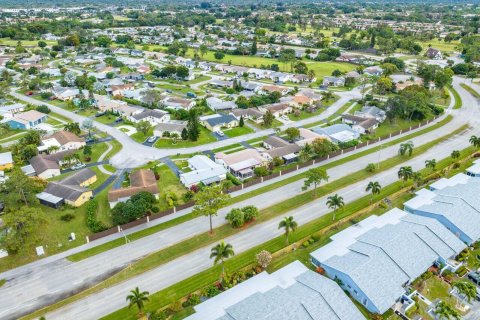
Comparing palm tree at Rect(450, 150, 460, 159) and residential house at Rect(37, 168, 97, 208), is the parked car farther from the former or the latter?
palm tree at Rect(450, 150, 460, 159)

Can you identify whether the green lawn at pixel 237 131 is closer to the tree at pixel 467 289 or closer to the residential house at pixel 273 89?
the residential house at pixel 273 89

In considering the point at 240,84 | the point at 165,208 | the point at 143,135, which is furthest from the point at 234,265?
the point at 240,84

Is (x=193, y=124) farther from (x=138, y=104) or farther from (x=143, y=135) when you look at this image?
(x=138, y=104)

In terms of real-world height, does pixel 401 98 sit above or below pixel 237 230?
above

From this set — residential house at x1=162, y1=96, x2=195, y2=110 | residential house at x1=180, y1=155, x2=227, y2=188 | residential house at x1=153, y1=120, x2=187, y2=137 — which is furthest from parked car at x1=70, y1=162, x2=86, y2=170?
residential house at x1=162, y1=96, x2=195, y2=110

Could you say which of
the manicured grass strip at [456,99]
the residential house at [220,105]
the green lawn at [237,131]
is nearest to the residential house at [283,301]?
the green lawn at [237,131]
